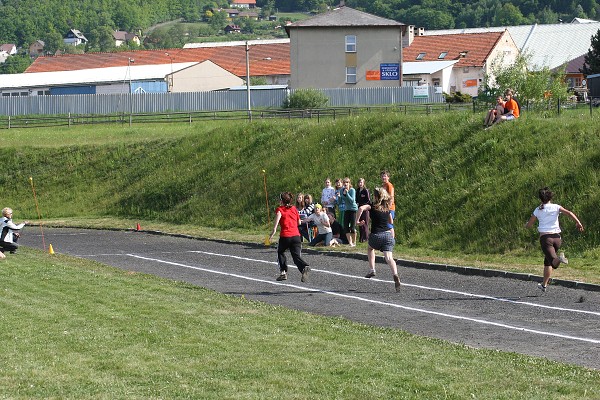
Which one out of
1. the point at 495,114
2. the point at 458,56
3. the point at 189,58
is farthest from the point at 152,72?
the point at 495,114

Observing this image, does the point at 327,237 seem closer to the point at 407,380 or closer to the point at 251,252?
the point at 251,252

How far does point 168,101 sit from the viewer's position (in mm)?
74625

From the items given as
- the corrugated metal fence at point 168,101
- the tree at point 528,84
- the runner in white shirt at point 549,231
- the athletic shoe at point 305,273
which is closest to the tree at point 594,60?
the corrugated metal fence at point 168,101

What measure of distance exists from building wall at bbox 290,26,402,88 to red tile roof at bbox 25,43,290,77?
114ft

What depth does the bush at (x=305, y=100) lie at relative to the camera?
63.6 meters

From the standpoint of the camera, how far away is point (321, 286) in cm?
2012

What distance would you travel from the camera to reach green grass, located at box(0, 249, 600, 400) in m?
10.2

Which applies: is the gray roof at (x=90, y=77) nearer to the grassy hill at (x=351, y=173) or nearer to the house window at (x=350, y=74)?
the house window at (x=350, y=74)

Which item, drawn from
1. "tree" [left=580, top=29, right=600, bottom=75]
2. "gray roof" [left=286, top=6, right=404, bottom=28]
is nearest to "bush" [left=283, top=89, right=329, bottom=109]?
"gray roof" [left=286, top=6, right=404, bottom=28]

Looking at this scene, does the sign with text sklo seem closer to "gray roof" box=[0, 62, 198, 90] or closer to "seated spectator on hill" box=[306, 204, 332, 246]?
"gray roof" box=[0, 62, 198, 90]

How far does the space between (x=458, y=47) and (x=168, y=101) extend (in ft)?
129

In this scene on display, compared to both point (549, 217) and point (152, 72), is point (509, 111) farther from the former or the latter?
point (152, 72)

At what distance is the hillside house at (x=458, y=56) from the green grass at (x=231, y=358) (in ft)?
249

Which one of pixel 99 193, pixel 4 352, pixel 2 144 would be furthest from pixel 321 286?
pixel 2 144
